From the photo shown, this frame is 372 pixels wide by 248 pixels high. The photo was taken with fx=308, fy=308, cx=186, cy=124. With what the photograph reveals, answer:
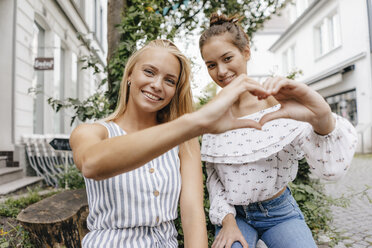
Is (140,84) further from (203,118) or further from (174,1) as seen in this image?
(174,1)

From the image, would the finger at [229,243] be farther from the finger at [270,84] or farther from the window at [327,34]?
the window at [327,34]

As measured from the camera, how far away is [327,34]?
46.6 ft

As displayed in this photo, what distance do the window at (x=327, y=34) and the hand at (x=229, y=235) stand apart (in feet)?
43.8

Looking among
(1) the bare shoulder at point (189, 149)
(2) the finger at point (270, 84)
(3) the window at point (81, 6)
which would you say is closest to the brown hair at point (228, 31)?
(1) the bare shoulder at point (189, 149)

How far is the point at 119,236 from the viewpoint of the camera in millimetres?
1356

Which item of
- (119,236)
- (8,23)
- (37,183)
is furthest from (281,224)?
(8,23)

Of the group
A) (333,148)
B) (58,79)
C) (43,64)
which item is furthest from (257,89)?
(58,79)

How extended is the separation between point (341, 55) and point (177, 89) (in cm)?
1301

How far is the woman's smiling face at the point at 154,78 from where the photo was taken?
1.46 m

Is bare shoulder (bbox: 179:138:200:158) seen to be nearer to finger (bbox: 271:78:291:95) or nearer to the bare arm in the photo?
the bare arm

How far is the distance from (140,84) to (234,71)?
53cm

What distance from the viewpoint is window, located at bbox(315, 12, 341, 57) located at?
1331 cm

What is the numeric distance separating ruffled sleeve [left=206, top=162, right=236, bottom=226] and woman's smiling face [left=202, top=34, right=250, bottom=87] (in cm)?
52

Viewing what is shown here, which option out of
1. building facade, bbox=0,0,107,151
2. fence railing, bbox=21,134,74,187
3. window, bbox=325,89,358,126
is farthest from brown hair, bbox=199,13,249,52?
window, bbox=325,89,358,126
